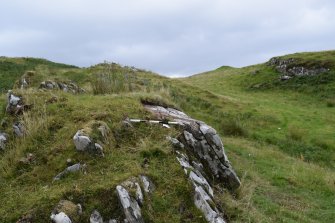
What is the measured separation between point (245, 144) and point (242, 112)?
10.5m

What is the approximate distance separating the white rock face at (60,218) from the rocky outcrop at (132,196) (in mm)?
988

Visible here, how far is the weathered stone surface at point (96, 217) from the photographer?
7963 millimetres

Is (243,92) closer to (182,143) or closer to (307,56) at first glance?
(307,56)

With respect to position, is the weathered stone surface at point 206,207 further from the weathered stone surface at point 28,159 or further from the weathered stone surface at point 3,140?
the weathered stone surface at point 3,140

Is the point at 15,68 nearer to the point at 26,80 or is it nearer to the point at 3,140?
the point at 26,80

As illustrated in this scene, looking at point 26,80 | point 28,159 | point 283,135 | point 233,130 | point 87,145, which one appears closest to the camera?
point 87,145

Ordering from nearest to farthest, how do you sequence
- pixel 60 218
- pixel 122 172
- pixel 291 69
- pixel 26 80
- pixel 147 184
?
pixel 60 218, pixel 147 184, pixel 122 172, pixel 26 80, pixel 291 69

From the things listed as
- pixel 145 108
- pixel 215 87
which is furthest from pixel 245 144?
pixel 215 87

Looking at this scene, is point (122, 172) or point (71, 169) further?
point (71, 169)

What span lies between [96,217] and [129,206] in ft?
2.02

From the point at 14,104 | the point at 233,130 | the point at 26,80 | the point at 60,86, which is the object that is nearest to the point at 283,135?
the point at 233,130

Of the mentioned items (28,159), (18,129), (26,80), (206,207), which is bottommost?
→ (206,207)

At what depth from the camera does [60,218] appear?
25.6 ft

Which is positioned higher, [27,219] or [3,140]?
[3,140]
